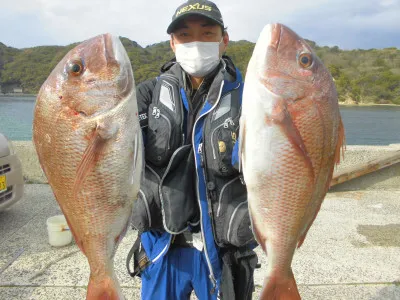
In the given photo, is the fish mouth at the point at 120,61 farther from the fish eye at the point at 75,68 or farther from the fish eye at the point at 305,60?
the fish eye at the point at 305,60

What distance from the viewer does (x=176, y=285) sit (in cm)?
215

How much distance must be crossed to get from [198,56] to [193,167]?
0.66m

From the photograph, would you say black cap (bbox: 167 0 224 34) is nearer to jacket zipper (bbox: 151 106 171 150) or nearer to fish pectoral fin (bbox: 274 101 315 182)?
jacket zipper (bbox: 151 106 171 150)

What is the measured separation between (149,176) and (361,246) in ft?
10.3

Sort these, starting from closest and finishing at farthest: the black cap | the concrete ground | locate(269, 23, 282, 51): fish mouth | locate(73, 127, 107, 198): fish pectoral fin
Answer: locate(73, 127, 107, 198): fish pectoral fin
locate(269, 23, 282, 51): fish mouth
the black cap
the concrete ground

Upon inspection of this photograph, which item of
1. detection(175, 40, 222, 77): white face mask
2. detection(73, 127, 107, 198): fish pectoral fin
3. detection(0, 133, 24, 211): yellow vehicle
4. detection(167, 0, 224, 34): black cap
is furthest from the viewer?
detection(0, 133, 24, 211): yellow vehicle

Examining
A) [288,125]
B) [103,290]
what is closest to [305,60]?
[288,125]

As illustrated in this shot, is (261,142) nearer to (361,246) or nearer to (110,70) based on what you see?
(110,70)

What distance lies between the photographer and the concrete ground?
10.2ft

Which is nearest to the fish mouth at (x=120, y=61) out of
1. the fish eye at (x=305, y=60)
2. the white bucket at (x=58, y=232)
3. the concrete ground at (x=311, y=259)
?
the fish eye at (x=305, y=60)

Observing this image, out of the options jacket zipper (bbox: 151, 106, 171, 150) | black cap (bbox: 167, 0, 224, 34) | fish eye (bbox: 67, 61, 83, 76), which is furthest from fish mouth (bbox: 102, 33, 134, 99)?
black cap (bbox: 167, 0, 224, 34)

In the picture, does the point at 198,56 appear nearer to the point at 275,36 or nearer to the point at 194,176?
the point at 275,36

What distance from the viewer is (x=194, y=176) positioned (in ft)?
6.77

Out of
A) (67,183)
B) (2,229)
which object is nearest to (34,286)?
(2,229)
